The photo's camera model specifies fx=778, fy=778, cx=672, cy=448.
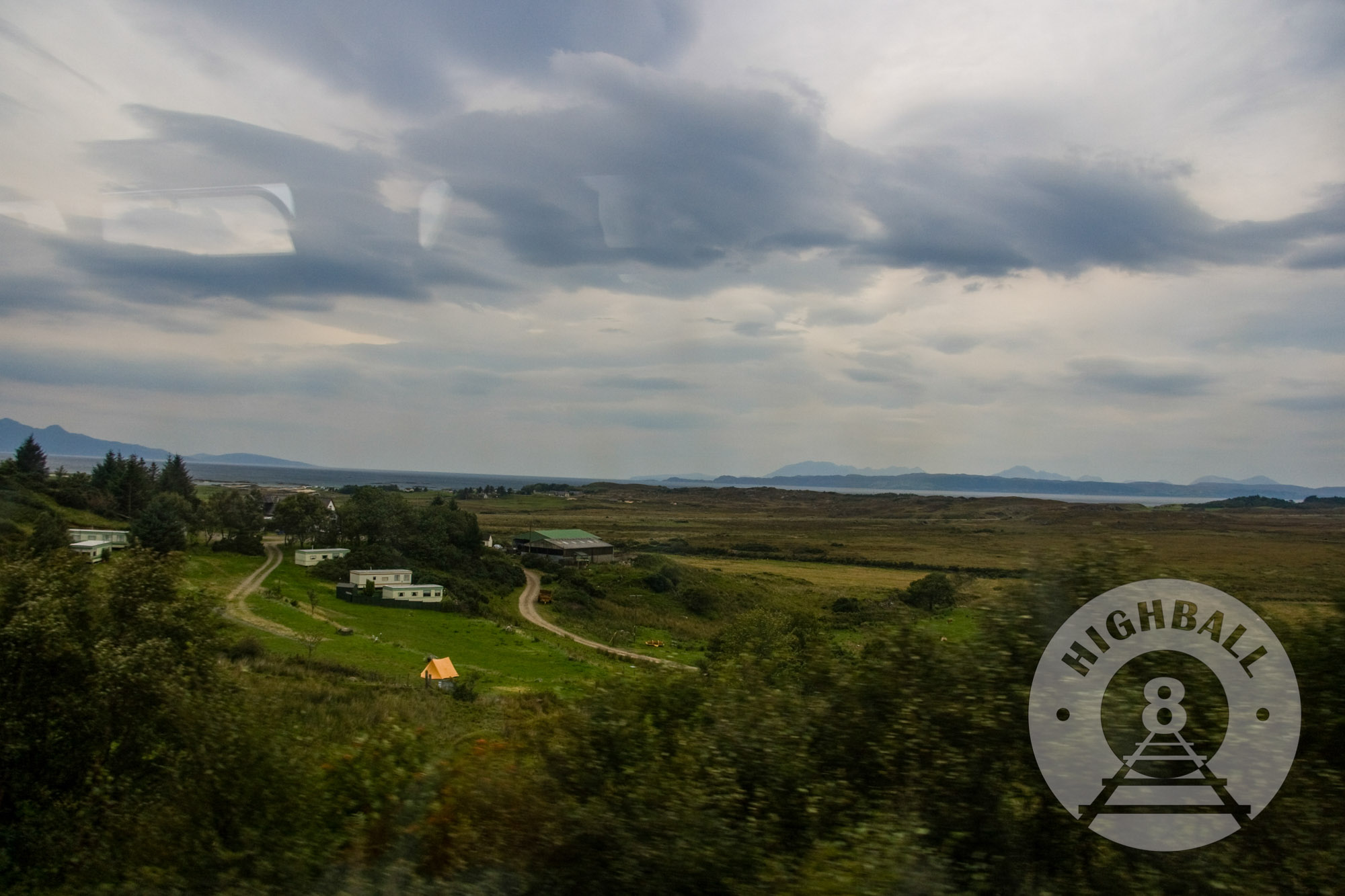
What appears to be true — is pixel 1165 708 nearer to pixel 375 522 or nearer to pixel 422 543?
pixel 422 543

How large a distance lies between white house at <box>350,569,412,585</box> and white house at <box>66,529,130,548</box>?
15.8 metres

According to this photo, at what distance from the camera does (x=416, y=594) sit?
62.7m

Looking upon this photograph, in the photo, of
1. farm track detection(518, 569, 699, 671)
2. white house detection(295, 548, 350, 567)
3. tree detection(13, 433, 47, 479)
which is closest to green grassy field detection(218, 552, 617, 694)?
farm track detection(518, 569, 699, 671)

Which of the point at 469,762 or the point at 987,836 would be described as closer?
the point at 987,836

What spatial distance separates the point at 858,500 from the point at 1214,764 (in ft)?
512

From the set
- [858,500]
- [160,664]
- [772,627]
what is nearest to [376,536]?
[772,627]

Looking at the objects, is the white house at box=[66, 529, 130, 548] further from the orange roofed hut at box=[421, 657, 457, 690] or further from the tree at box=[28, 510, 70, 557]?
the orange roofed hut at box=[421, 657, 457, 690]

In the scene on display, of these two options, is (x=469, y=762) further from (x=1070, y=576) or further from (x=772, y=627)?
(x=772, y=627)

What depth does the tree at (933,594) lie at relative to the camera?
12914mm

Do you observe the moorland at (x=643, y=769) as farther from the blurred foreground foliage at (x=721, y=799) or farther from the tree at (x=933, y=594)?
the tree at (x=933, y=594)

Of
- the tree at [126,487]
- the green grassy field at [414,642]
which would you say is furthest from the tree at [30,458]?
the green grassy field at [414,642]

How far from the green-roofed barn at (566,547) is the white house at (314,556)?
89.4 ft

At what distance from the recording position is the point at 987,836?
21.2 feet

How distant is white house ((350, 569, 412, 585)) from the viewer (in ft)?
201
